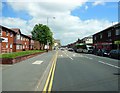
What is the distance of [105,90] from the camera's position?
881 centimetres

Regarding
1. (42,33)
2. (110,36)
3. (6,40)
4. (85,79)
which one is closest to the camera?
(85,79)

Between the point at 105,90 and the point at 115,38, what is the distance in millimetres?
45972

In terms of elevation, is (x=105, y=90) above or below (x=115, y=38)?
below

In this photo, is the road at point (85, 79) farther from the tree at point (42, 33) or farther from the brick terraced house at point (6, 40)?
the tree at point (42, 33)

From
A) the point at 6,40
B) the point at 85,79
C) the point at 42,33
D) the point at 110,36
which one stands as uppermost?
the point at 42,33

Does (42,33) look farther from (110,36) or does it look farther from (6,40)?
(6,40)

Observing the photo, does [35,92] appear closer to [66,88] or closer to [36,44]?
[66,88]

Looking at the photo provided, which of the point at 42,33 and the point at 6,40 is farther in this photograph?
the point at 42,33

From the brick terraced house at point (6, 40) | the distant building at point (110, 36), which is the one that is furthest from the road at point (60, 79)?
the distant building at point (110, 36)

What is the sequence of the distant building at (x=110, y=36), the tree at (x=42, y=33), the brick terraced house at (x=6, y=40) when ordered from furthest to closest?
the tree at (x=42, y=33)
the distant building at (x=110, y=36)
the brick terraced house at (x=6, y=40)

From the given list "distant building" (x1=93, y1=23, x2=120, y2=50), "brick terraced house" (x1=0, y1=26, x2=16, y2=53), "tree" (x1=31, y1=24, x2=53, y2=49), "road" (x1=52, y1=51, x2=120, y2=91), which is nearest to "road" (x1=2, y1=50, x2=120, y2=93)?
"road" (x1=52, y1=51, x2=120, y2=91)

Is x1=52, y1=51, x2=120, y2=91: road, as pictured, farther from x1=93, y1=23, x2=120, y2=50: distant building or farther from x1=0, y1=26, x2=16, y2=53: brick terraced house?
x1=93, y1=23, x2=120, y2=50: distant building

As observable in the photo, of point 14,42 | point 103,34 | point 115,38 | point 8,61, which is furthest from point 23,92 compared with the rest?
point 103,34

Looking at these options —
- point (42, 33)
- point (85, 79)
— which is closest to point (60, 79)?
point (85, 79)
